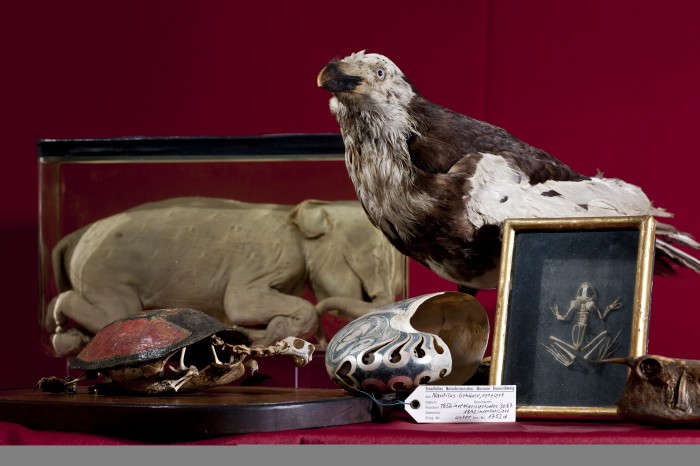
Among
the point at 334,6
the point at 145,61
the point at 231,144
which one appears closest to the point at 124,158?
the point at 231,144

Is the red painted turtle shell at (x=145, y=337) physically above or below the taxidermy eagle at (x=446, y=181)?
below

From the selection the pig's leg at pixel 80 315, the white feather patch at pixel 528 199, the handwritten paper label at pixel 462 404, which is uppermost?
the white feather patch at pixel 528 199

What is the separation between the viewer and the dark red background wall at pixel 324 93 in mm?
1993

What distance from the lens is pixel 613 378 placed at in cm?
116

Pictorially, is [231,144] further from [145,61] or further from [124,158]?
[145,61]

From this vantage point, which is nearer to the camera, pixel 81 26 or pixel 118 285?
pixel 118 285

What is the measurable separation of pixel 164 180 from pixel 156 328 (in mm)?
721

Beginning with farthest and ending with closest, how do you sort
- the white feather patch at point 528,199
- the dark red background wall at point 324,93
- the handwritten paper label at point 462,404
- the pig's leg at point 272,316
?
the dark red background wall at point 324,93, the pig's leg at point 272,316, the white feather patch at point 528,199, the handwritten paper label at point 462,404

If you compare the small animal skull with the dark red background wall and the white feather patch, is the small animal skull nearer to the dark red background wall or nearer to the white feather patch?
the white feather patch

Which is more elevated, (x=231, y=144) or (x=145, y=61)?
(x=145, y=61)

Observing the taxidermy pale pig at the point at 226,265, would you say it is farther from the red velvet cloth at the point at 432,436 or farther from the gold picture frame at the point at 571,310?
the red velvet cloth at the point at 432,436

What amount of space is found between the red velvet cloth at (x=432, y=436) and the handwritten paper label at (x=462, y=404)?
0.09 feet

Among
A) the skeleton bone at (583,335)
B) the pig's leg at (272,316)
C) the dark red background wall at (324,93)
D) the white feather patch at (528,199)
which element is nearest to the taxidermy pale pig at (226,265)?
the pig's leg at (272,316)

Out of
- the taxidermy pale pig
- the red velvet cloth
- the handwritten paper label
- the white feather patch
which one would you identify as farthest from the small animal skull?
the taxidermy pale pig
